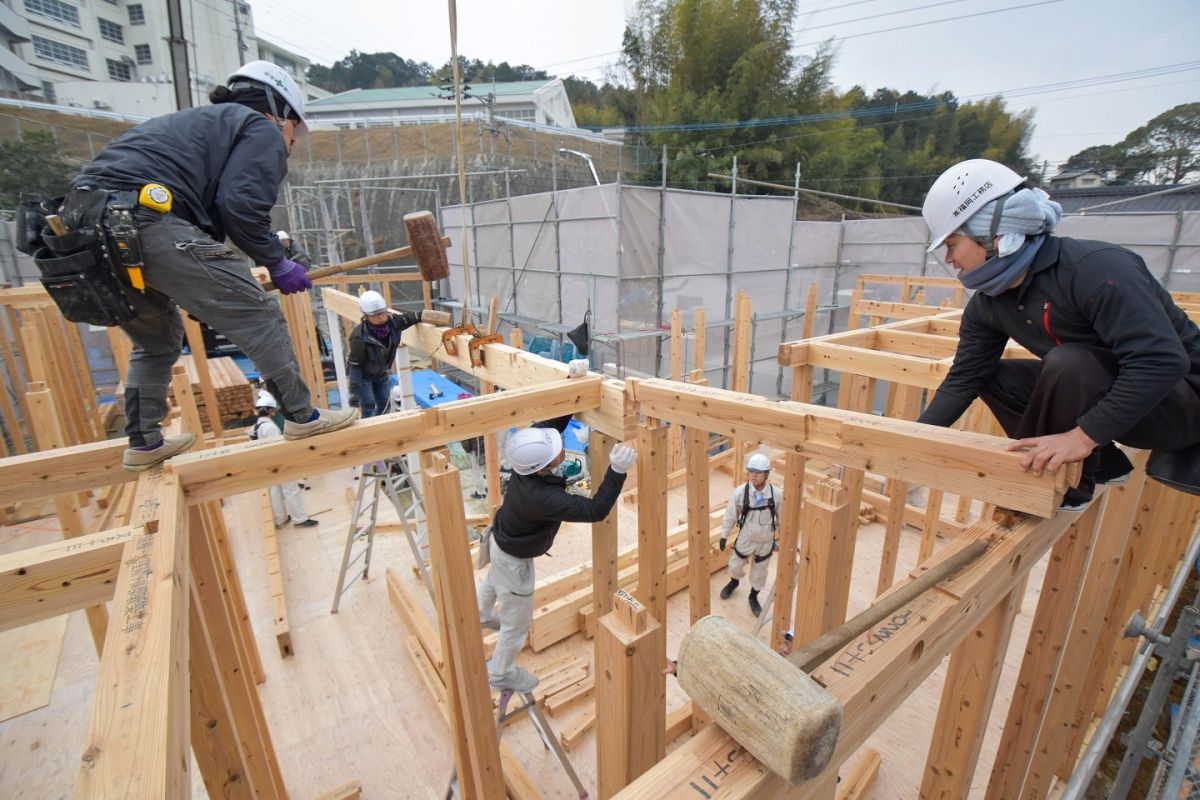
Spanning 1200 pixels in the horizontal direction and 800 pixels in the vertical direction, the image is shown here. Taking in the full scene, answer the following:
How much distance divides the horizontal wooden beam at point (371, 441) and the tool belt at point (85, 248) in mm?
663

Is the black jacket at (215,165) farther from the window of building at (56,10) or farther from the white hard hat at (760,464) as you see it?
the window of building at (56,10)

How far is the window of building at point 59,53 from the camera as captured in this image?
22672 mm

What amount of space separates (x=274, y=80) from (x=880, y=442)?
2.85 metres

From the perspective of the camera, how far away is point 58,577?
1.37 meters

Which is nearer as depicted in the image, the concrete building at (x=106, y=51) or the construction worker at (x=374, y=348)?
the construction worker at (x=374, y=348)

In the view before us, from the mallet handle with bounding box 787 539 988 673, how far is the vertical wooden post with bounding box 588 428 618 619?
1.37 meters

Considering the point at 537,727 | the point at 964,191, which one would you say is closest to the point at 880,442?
the point at 964,191

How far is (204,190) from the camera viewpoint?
2047mm

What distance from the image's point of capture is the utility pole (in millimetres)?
5898

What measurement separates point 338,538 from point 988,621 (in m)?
5.71

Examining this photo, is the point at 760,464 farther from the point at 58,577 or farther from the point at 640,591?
the point at 58,577

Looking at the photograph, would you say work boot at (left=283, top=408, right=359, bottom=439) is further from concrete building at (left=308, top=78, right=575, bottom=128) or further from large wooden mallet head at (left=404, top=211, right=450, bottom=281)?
concrete building at (left=308, top=78, right=575, bottom=128)

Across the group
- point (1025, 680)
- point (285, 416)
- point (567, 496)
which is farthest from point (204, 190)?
point (1025, 680)

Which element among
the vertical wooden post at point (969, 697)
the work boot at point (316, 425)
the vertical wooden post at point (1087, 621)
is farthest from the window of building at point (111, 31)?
the vertical wooden post at point (1087, 621)
